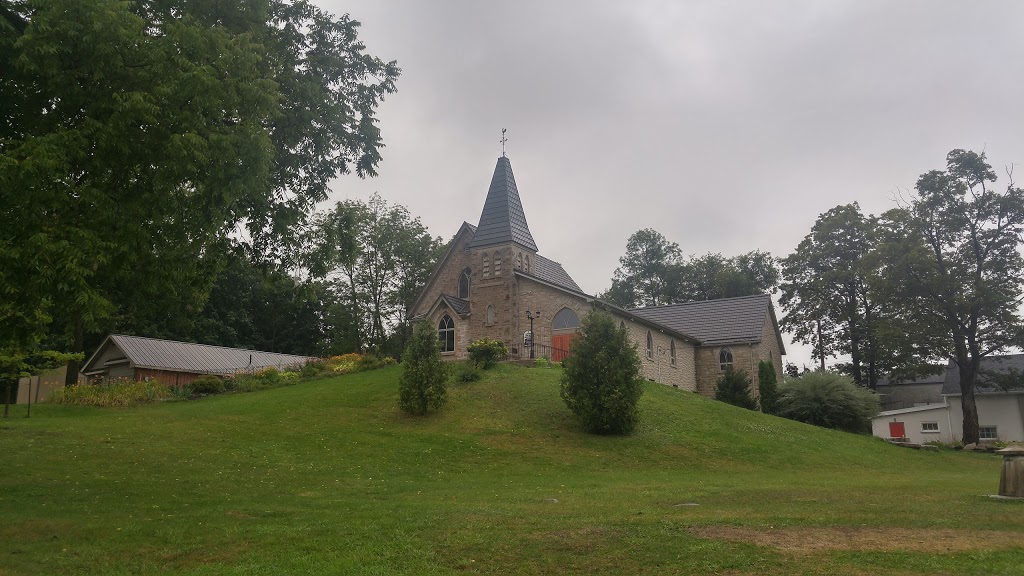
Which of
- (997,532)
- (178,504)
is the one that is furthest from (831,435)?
(178,504)

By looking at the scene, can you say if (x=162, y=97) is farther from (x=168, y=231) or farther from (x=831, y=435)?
(x=831, y=435)

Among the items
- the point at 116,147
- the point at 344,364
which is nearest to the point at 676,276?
the point at 344,364

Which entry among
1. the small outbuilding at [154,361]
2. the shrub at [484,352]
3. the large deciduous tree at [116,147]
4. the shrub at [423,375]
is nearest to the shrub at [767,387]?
the shrub at [484,352]

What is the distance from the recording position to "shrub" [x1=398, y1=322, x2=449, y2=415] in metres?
22.8

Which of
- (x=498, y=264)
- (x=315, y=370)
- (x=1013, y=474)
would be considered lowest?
(x=1013, y=474)

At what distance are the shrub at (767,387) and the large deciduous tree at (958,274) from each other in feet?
21.6

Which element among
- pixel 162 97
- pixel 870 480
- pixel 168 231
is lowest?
pixel 870 480

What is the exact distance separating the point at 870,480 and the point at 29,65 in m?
19.0

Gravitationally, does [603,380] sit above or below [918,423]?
above

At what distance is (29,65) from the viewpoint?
973cm

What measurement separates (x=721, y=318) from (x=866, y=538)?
1414 inches

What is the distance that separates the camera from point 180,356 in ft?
129

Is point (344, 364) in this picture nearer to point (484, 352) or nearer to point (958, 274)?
point (484, 352)

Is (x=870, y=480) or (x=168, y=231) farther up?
(x=168, y=231)
